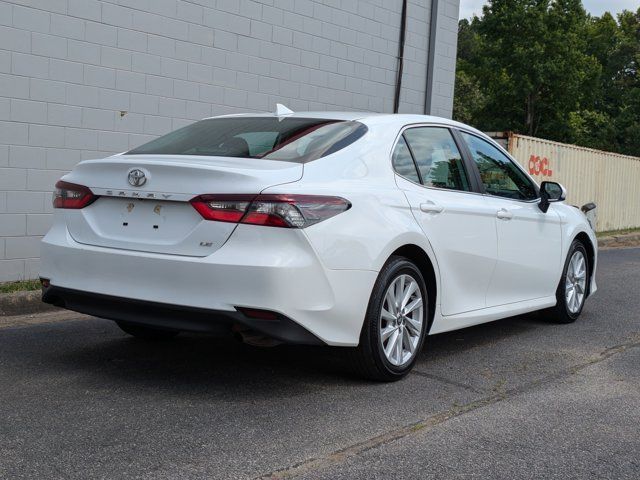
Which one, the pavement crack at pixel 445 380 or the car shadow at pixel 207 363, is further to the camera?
the pavement crack at pixel 445 380

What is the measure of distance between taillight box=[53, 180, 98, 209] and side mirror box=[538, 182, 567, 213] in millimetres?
3562

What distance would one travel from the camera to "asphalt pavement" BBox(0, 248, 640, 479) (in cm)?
361

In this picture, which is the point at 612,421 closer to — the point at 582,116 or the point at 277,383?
the point at 277,383

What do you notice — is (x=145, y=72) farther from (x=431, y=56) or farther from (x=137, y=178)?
(x=431, y=56)

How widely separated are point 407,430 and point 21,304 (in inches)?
168

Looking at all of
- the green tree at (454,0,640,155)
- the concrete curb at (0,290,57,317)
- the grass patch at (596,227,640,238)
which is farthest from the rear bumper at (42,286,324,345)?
the green tree at (454,0,640,155)

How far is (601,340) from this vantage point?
669 cm

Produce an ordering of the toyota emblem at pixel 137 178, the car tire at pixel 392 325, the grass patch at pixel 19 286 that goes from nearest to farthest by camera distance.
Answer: the toyota emblem at pixel 137 178
the car tire at pixel 392 325
the grass patch at pixel 19 286

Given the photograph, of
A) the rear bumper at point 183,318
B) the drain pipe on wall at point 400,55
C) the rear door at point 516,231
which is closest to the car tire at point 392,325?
the rear bumper at point 183,318

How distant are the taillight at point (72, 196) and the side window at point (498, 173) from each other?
2712 mm

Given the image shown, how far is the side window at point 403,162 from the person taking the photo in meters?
Result: 5.22

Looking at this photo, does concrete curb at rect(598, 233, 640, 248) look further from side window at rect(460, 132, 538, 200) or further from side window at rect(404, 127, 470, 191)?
side window at rect(404, 127, 470, 191)

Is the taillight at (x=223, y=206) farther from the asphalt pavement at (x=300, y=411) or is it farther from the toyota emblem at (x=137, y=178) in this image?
the asphalt pavement at (x=300, y=411)

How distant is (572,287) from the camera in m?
7.41
